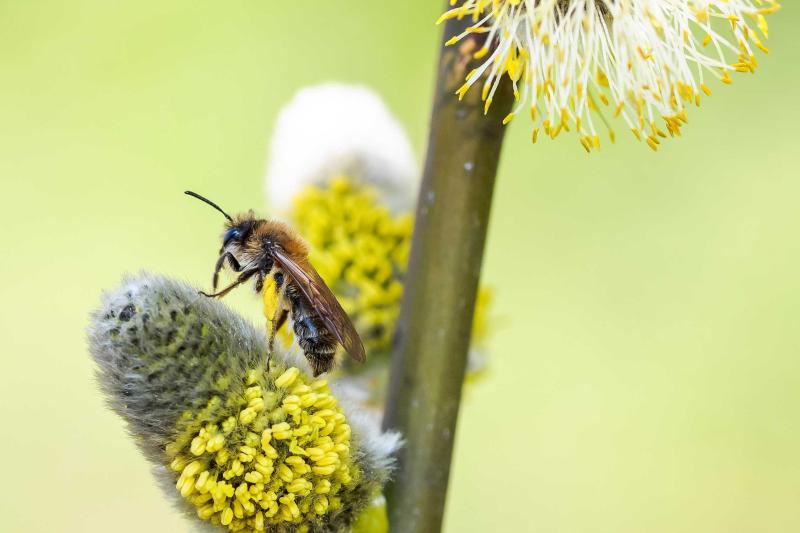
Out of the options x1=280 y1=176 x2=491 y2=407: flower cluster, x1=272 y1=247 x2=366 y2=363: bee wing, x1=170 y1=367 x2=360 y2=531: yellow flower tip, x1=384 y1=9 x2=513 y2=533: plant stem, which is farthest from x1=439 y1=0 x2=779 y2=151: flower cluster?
x1=280 y1=176 x2=491 y2=407: flower cluster

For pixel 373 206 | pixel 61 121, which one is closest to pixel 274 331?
pixel 373 206

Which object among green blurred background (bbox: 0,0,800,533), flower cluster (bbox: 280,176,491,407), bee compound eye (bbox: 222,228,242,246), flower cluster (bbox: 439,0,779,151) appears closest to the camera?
flower cluster (bbox: 439,0,779,151)

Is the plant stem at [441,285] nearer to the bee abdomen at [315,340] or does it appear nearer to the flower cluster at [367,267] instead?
the bee abdomen at [315,340]

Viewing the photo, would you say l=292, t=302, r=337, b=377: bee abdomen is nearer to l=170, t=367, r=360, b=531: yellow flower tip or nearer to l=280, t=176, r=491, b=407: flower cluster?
l=170, t=367, r=360, b=531: yellow flower tip

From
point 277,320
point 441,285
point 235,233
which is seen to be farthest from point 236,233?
point 441,285

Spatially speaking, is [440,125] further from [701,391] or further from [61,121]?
[61,121]

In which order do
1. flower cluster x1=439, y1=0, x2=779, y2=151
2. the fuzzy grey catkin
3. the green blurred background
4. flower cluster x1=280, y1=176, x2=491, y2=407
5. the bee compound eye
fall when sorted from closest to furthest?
the fuzzy grey catkin < flower cluster x1=439, y1=0, x2=779, y2=151 < the bee compound eye < flower cluster x1=280, y1=176, x2=491, y2=407 < the green blurred background
